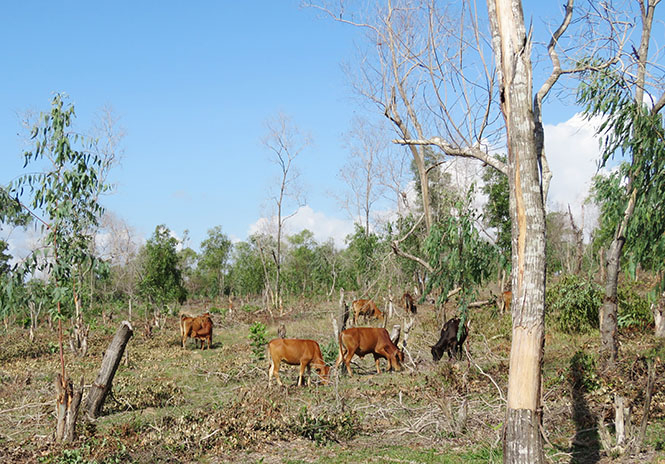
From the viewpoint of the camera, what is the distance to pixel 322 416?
28.2 ft

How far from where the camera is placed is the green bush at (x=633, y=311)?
52.4 ft

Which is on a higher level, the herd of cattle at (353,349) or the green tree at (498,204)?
the green tree at (498,204)

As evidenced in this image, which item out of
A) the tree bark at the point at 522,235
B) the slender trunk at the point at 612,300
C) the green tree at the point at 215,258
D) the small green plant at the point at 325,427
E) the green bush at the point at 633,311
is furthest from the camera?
the green tree at the point at 215,258

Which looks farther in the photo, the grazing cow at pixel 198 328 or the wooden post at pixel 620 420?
the grazing cow at pixel 198 328

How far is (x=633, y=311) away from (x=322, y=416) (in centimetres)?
1160

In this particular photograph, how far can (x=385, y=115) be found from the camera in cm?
1116

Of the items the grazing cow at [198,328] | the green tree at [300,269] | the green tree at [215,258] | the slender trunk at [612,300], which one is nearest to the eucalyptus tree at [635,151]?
the slender trunk at [612,300]

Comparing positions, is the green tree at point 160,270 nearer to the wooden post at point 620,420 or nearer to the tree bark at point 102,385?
the tree bark at point 102,385

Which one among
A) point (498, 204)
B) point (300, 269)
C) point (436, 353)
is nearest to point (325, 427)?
point (436, 353)

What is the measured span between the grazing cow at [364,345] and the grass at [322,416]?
17.3 inches

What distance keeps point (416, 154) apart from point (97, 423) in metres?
9.34

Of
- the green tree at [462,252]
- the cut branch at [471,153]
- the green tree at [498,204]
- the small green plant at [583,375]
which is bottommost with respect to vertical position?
the small green plant at [583,375]

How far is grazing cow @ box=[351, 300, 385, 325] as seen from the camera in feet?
80.9

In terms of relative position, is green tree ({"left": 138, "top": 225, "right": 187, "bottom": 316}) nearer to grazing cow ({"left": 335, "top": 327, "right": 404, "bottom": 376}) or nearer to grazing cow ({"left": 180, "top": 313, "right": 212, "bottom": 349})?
grazing cow ({"left": 180, "top": 313, "right": 212, "bottom": 349})
